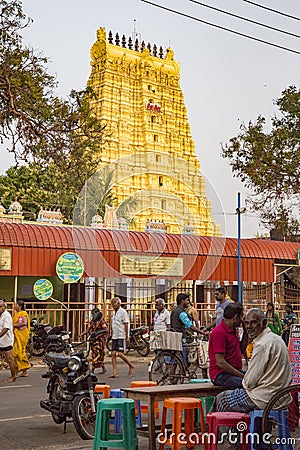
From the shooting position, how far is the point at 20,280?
24.6 m

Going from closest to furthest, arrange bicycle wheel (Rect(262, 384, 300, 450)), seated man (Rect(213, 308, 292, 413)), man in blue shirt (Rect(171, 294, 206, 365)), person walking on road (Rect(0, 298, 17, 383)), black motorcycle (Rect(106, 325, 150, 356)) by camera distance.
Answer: bicycle wheel (Rect(262, 384, 300, 450)), seated man (Rect(213, 308, 292, 413)), man in blue shirt (Rect(171, 294, 206, 365)), person walking on road (Rect(0, 298, 17, 383)), black motorcycle (Rect(106, 325, 150, 356))

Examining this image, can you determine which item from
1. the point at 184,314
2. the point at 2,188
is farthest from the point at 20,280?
the point at 2,188

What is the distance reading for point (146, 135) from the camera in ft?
191

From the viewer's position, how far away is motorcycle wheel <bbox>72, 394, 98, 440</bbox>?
313 inches

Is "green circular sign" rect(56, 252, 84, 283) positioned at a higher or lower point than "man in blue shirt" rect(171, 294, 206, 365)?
higher

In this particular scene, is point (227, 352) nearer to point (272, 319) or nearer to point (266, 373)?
point (266, 373)

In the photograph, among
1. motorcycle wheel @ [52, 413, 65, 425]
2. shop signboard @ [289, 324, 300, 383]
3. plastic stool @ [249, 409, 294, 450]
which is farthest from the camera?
shop signboard @ [289, 324, 300, 383]

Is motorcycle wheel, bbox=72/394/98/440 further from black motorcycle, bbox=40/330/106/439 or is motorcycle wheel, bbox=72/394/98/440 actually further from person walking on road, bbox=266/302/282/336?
person walking on road, bbox=266/302/282/336

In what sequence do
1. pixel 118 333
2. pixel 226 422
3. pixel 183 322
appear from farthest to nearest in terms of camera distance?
pixel 118 333 → pixel 183 322 → pixel 226 422

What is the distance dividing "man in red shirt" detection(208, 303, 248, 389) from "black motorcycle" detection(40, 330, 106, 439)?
183 cm

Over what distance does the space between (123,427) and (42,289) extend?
1443 centimetres

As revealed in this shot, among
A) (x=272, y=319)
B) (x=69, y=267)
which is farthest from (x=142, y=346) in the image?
(x=272, y=319)

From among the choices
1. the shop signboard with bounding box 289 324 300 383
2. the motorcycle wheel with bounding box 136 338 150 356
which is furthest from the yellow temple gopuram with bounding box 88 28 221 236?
the shop signboard with bounding box 289 324 300 383

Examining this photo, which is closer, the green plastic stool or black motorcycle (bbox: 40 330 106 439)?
the green plastic stool
